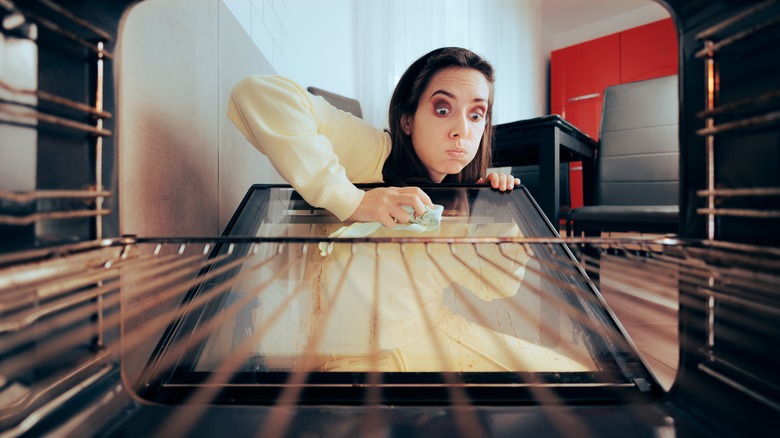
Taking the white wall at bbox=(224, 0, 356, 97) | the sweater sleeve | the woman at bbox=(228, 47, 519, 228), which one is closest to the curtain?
the white wall at bbox=(224, 0, 356, 97)

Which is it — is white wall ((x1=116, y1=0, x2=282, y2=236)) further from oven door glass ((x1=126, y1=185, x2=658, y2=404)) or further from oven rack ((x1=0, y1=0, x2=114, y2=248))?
oven door glass ((x1=126, y1=185, x2=658, y2=404))

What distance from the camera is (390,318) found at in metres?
0.55

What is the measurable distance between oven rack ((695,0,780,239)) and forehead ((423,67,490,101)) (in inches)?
22.5

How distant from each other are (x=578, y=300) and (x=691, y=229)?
165 millimetres

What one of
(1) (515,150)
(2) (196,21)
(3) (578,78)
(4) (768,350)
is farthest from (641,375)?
(3) (578,78)

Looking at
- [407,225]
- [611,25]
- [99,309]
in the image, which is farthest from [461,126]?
[611,25]

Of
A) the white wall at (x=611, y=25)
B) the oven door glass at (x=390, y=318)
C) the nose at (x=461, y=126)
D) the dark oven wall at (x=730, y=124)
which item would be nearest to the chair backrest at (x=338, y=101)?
the nose at (x=461, y=126)

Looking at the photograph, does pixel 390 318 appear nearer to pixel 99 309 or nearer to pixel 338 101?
pixel 99 309

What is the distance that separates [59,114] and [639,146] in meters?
2.05

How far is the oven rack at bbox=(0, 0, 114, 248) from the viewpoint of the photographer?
275 mm

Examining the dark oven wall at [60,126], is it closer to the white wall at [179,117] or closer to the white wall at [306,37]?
the white wall at [179,117]

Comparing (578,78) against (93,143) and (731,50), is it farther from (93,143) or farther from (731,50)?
(93,143)

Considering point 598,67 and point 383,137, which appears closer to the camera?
point 383,137

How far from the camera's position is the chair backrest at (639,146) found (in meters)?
1.69
